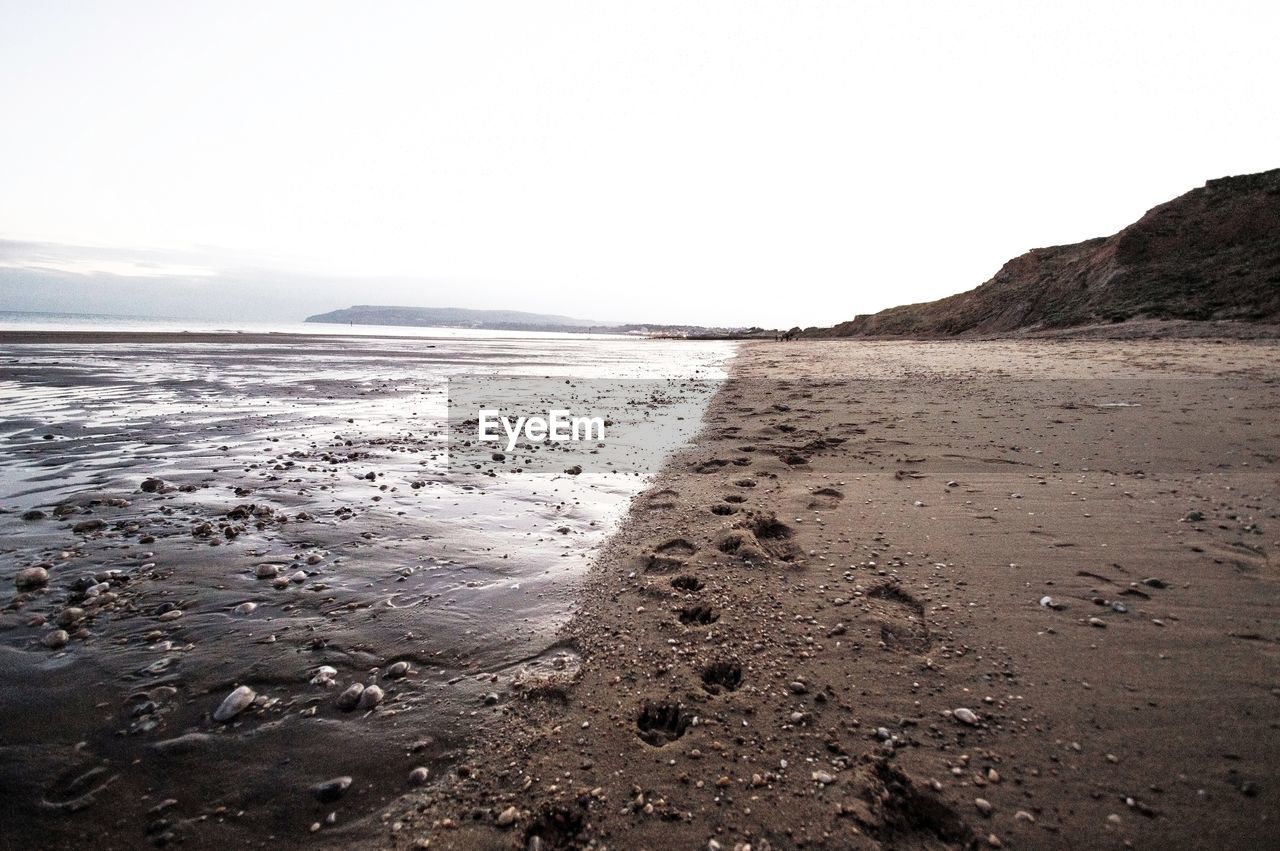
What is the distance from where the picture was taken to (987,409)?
8.88m

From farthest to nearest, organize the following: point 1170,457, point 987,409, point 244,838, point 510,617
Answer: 1. point 987,409
2. point 1170,457
3. point 510,617
4. point 244,838

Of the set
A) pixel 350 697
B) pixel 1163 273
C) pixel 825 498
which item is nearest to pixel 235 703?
pixel 350 697

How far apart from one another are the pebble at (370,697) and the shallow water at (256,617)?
0.18 feet

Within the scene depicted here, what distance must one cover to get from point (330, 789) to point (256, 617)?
5.94 feet

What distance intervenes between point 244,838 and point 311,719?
622 mm

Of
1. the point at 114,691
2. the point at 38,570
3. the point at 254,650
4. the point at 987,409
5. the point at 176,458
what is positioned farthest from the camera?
the point at 987,409

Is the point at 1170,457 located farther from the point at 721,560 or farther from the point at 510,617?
the point at 510,617

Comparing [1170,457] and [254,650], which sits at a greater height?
[1170,457]

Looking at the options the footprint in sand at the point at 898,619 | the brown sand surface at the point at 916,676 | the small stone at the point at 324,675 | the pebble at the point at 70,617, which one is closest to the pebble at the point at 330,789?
the brown sand surface at the point at 916,676

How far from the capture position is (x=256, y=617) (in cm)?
337

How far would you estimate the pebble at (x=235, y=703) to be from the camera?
2.50m

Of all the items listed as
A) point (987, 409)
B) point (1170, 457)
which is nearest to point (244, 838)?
point (1170, 457)

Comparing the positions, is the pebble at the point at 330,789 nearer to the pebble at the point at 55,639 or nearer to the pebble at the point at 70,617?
the pebble at the point at 55,639

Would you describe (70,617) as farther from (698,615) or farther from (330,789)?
(698,615)
